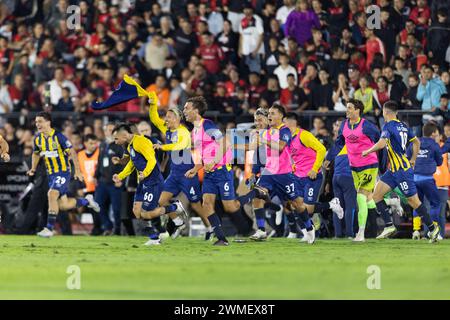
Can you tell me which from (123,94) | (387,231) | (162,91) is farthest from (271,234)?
(162,91)

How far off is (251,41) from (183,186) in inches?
328

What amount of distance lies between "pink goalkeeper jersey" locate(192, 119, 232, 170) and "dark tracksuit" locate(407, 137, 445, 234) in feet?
13.7

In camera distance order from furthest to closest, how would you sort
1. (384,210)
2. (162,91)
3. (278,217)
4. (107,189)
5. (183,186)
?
(162,91)
(107,189)
(278,217)
(384,210)
(183,186)

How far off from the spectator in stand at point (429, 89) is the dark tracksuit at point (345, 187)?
132 inches

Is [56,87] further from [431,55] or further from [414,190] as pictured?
[414,190]

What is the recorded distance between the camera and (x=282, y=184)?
19.7 metres

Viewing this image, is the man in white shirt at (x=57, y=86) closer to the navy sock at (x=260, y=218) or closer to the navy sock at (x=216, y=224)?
the navy sock at (x=260, y=218)

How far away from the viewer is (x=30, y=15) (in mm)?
31297

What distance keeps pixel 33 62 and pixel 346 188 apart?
35.6 ft

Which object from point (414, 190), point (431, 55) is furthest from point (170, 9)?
point (414, 190)

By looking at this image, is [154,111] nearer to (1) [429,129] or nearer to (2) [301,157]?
(2) [301,157]

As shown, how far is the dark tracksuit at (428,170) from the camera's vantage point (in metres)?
21.3

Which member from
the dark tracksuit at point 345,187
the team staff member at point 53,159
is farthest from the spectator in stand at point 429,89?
the team staff member at point 53,159

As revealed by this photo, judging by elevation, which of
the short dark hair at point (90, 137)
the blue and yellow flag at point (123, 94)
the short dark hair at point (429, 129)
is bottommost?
the short dark hair at point (90, 137)
